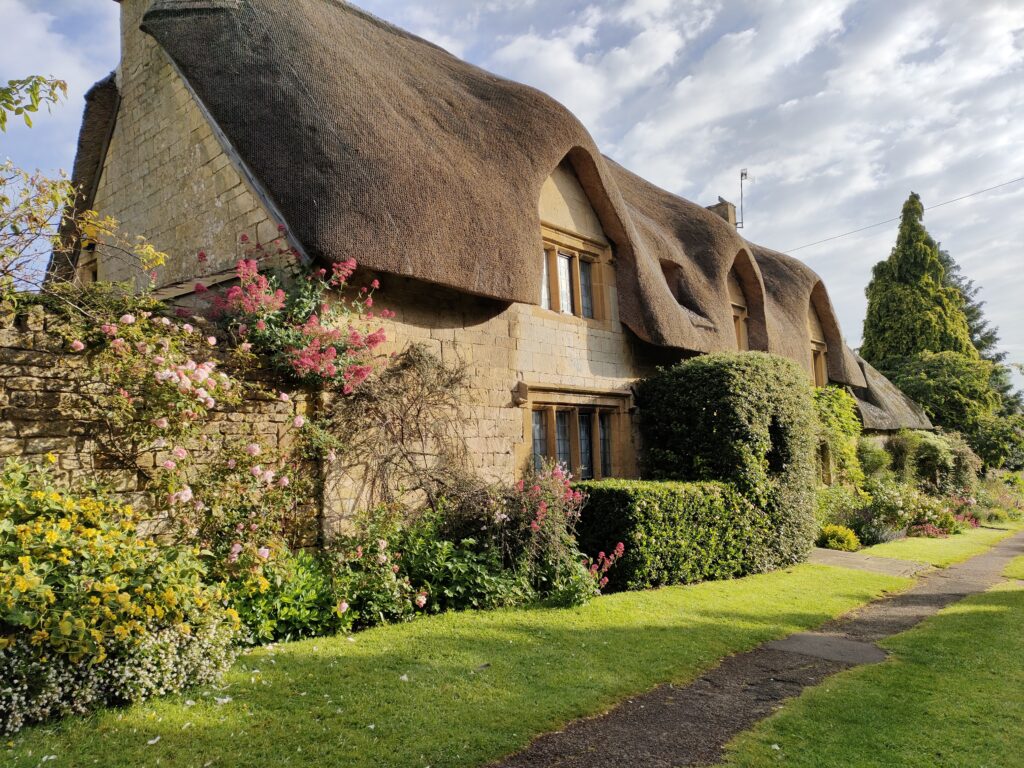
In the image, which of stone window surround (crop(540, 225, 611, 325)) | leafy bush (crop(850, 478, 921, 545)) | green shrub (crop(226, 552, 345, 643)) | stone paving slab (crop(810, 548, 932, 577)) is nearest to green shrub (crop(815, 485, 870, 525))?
leafy bush (crop(850, 478, 921, 545))

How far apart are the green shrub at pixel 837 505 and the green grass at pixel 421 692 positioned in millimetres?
7244

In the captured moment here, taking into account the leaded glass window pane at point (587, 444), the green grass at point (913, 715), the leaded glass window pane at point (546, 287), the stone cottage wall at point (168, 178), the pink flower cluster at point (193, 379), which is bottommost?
the green grass at point (913, 715)

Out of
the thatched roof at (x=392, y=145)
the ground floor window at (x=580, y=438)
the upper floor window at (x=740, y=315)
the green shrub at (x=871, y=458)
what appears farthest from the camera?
the green shrub at (x=871, y=458)

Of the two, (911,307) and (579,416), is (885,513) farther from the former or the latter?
(911,307)

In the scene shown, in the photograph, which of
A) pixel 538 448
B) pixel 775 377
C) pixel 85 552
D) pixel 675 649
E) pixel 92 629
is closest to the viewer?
pixel 92 629

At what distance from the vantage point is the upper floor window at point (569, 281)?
389 inches

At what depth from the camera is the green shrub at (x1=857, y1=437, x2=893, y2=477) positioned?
54.7 ft

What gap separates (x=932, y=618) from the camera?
7.14 m

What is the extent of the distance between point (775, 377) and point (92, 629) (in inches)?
373

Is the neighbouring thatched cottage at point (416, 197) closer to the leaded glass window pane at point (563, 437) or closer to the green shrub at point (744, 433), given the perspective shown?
the leaded glass window pane at point (563, 437)

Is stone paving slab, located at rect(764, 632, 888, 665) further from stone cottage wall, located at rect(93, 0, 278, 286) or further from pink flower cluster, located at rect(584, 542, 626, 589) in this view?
stone cottage wall, located at rect(93, 0, 278, 286)

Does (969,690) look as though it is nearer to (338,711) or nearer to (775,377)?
(338,711)

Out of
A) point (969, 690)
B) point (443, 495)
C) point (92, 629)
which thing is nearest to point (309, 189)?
point (443, 495)

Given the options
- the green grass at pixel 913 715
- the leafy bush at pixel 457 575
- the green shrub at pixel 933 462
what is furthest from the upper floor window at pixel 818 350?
the leafy bush at pixel 457 575
